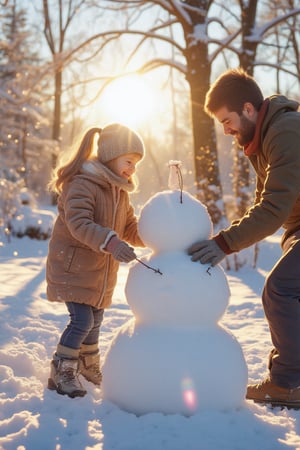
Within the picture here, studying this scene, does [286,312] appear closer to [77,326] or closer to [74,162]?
[77,326]

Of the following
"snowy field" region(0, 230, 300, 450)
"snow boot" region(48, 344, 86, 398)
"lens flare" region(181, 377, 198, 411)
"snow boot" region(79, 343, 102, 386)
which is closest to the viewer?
"snowy field" region(0, 230, 300, 450)

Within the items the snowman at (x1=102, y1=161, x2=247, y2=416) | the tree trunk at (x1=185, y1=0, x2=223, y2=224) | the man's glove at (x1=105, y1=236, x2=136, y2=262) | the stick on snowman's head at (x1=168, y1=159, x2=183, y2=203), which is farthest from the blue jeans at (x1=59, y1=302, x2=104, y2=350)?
the tree trunk at (x1=185, y1=0, x2=223, y2=224)

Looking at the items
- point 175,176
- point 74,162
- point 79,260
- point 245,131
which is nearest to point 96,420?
point 79,260

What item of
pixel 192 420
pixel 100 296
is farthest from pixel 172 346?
pixel 100 296

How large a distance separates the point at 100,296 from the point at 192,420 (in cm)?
100

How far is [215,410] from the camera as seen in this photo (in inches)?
102

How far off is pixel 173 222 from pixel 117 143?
687 mm

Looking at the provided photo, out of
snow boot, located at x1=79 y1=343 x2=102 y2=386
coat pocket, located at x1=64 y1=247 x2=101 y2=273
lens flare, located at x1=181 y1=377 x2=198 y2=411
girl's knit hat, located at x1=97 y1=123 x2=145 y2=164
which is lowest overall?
snow boot, located at x1=79 y1=343 x2=102 y2=386

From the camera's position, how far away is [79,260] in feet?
10.2

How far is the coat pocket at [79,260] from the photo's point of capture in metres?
3.10

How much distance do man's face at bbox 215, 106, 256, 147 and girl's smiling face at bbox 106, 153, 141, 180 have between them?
0.58 metres

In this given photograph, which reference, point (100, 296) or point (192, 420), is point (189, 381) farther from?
point (100, 296)

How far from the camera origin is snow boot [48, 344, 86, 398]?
2947mm

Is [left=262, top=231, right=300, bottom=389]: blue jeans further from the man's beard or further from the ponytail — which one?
the ponytail
